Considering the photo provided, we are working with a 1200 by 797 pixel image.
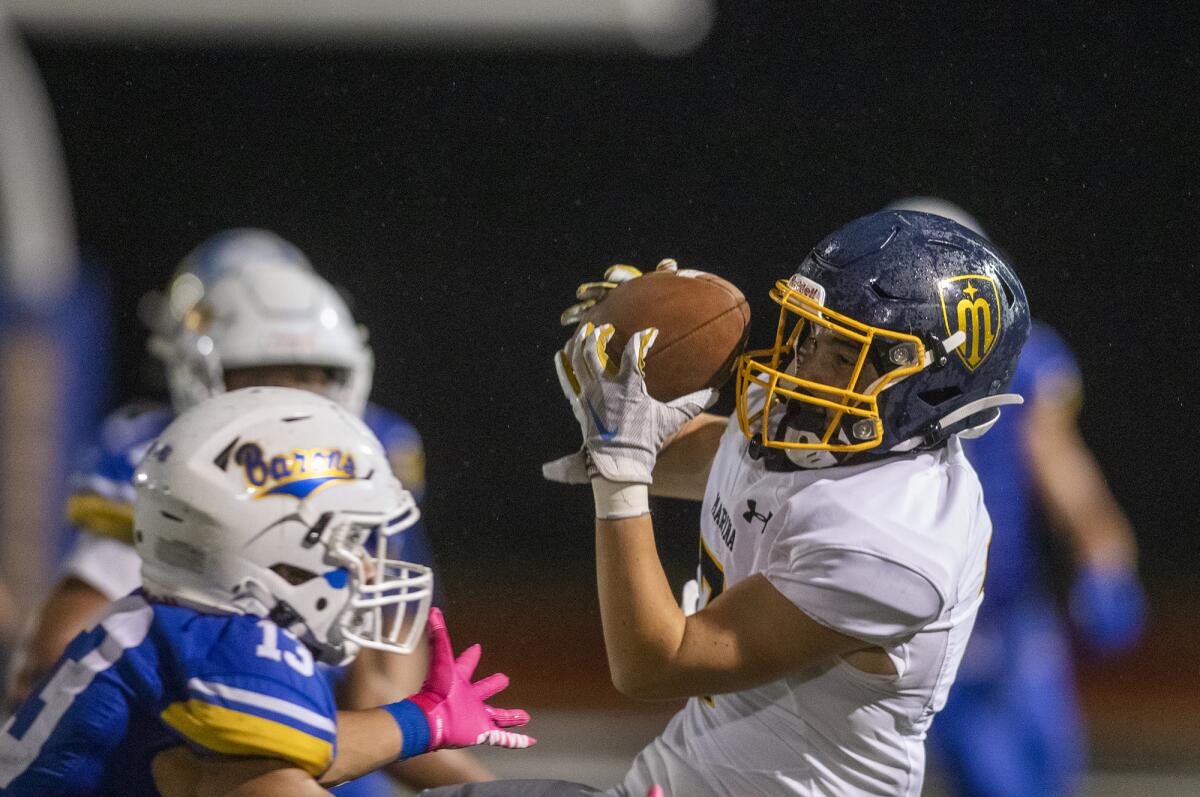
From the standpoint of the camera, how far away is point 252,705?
169cm

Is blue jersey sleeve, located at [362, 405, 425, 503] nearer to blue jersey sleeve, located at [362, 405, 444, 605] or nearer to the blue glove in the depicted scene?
blue jersey sleeve, located at [362, 405, 444, 605]

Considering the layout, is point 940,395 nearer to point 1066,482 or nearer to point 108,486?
point 108,486

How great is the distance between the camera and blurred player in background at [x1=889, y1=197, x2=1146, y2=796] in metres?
→ 3.42

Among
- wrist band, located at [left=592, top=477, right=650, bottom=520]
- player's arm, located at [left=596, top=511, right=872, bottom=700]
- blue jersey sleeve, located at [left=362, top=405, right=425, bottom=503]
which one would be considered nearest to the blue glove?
blue jersey sleeve, located at [left=362, top=405, right=425, bottom=503]

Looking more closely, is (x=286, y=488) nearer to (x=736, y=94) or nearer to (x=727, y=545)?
(x=727, y=545)

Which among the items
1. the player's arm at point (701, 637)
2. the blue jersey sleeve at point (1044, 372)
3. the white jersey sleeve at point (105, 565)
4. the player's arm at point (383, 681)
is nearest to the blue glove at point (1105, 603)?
the blue jersey sleeve at point (1044, 372)

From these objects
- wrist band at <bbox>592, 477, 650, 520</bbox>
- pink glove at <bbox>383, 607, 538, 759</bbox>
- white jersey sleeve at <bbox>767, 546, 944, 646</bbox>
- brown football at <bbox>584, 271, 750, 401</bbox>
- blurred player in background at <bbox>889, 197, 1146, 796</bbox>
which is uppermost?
brown football at <bbox>584, 271, 750, 401</bbox>

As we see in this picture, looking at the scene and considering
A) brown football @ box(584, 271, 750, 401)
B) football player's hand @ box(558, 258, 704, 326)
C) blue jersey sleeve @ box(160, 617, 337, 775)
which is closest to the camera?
blue jersey sleeve @ box(160, 617, 337, 775)

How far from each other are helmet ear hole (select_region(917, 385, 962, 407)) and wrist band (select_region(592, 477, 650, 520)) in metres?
0.39

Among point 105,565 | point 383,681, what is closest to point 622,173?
point 383,681

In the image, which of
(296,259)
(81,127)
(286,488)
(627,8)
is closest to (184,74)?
(81,127)

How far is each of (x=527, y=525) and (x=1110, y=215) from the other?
259cm

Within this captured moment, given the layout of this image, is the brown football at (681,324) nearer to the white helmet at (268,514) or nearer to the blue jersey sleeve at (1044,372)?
the white helmet at (268,514)

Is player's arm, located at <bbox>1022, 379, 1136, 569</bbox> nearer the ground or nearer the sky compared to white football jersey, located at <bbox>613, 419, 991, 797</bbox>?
nearer the ground
